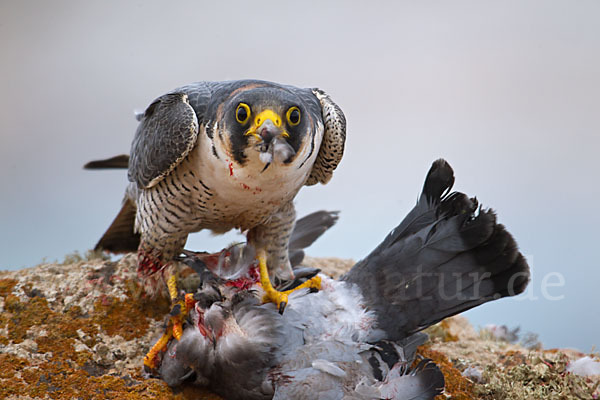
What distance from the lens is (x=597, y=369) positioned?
11.3 feet

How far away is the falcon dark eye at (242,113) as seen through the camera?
9.01 feet

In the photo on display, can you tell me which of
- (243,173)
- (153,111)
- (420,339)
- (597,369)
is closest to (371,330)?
(420,339)

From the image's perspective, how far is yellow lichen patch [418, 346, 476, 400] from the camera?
318cm

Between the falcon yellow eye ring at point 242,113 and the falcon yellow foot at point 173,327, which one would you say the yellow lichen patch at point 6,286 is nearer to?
the falcon yellow foot at point 173,327

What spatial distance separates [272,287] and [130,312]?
0.95m

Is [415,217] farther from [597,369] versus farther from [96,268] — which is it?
[96,268]

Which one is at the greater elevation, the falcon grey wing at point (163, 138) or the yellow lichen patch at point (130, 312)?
the falcon grey wing at point (163, 138)

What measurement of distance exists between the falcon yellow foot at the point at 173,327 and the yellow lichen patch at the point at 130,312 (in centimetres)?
30

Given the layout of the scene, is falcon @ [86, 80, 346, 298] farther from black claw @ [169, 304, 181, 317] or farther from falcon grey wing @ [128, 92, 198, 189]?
black claw @ [169, 304, 181, 317]

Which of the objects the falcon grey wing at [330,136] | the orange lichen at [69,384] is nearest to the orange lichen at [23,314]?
the orange lichen at [69,384]

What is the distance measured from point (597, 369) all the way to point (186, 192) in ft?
9.02

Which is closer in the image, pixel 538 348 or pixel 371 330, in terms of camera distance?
pixel 371 330

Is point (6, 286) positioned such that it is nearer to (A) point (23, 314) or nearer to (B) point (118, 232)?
(A) point (23, 314)

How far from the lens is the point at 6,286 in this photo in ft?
11.5
